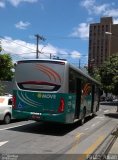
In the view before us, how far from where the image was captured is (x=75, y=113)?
20188mm

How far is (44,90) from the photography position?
690 inches

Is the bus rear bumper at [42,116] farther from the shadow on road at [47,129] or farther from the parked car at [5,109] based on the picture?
the parked car at [5,109]

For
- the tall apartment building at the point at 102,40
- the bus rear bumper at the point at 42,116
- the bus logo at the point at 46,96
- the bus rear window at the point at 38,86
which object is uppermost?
the tall apartment building at the point at 102,40

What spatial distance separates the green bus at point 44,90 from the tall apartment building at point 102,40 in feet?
113

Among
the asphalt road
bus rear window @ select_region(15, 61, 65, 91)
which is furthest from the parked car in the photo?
bus rear window @ select_region(15, 61, 65, 91)

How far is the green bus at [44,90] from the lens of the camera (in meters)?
17.3

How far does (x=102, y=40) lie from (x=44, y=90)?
157ft

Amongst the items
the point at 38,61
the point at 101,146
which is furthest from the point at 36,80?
the point at 101,146

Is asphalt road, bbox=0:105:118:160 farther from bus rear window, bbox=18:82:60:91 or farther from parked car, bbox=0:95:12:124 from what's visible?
bus rear window, bbox=18:82:60:91

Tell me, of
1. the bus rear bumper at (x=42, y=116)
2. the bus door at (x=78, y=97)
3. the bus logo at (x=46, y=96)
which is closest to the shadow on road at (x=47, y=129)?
the bus rear bumper at (x=42, y=116)

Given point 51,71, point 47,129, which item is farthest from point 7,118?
point 51,71

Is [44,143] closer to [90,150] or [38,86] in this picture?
[90,150]

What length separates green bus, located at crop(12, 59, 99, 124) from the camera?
17.3 meters

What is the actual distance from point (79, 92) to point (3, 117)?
4062 millimetres
